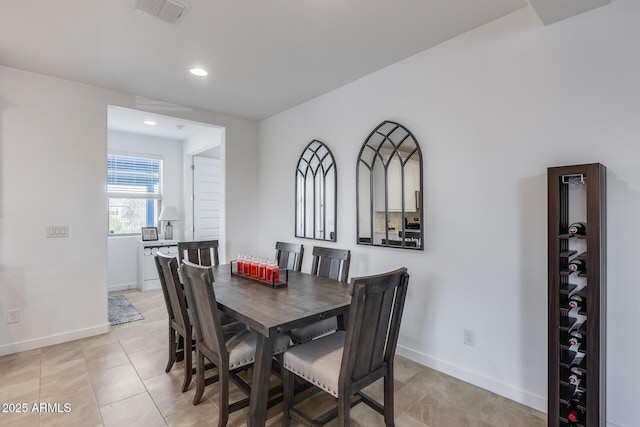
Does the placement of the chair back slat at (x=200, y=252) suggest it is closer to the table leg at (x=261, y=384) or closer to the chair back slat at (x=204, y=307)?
the chair back slat at (x=204, y=307)

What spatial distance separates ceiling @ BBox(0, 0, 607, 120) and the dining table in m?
1.95

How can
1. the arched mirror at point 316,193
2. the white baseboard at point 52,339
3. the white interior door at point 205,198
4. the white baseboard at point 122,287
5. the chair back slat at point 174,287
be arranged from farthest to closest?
the white interior door at point 205,198 → the white baseboard at point 122,287 → the arched mirror at point 316,193 → the white baseboard at point 52,339 → the chair back slat at point 174,287

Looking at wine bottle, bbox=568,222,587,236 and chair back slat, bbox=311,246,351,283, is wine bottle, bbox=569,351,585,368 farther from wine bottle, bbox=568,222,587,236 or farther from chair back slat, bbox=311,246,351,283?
chair back slat, bbox=311,246,351,283

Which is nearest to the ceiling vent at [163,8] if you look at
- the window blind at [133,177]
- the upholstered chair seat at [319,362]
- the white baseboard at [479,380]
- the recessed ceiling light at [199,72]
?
the recessed ceiling light at [199,72]

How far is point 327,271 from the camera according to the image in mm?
2922

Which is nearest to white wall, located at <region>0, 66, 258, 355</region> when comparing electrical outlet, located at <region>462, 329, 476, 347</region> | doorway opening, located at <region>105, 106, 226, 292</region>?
doorway opening, located at <region>105, 106, 226, 292</region>

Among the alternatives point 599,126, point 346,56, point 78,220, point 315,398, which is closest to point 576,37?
point 599,126

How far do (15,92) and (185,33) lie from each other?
6.58 feet

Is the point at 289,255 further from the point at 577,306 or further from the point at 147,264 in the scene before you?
the point at 147,264

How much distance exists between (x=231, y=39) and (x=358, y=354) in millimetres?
2468

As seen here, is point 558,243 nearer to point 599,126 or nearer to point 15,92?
point 599,126

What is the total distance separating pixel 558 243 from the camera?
1.75 meters

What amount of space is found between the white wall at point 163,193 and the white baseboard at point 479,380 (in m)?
4.71

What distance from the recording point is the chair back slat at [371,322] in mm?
1512
